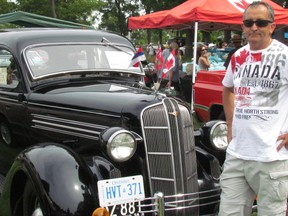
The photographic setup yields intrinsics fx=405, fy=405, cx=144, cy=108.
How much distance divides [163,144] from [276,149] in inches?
31.3

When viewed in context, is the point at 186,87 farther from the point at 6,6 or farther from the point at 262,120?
the point at 6,6

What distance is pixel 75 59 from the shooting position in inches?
161

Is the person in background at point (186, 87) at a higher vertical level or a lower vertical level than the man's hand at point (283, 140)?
lower

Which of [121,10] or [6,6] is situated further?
[121,10]

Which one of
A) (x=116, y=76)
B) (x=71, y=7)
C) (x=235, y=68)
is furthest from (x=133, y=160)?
(x=71, y=7)

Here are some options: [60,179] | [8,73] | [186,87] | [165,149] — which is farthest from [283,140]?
[186,87]

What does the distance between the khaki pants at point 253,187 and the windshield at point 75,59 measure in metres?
1.77

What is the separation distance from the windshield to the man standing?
5.51 feet

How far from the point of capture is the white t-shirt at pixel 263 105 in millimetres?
2439

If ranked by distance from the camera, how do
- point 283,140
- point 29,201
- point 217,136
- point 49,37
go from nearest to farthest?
point 283,140
point 29,201
point 217,136
point 49,37

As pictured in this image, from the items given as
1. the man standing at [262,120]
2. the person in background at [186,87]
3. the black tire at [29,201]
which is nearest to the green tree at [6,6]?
the person in background at [186,87]

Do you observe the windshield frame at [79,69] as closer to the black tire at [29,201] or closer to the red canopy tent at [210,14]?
the black tire at [29,201]

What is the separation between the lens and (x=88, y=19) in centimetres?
3356

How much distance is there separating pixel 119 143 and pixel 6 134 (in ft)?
6.33
